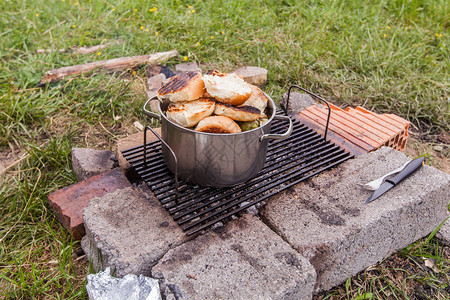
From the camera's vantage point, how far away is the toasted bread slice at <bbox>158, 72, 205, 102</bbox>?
6.49 ft

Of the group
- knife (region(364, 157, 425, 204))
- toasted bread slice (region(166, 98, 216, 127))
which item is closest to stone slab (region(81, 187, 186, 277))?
toasted bread slice (region(166, 98, 216, 127))

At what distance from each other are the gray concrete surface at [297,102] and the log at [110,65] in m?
1.43

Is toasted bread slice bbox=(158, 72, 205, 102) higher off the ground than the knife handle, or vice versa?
toasted bread slice bbox=(158, 72, 205, 102)

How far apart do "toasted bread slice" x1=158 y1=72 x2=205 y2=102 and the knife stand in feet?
3.64

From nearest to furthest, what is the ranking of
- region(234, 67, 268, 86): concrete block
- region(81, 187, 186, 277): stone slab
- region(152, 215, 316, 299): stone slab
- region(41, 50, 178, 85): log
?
region(152, 215, 316, 299): stone slab < region(81, 187, 186, 277): stone slab < region(41, 50, 178, 85): log < region(234, 67, 268, 86): concrete block

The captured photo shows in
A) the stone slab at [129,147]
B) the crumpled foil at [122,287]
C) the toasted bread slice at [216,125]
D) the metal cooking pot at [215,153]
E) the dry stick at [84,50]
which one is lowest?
the dry stick at [84,50]

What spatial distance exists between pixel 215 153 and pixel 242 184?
0.38 meters

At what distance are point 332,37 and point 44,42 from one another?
132 inches

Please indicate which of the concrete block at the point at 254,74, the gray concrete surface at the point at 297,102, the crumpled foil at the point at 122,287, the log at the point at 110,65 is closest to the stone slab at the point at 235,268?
the crumpled foil at the point at 122,287

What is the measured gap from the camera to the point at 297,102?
354cm

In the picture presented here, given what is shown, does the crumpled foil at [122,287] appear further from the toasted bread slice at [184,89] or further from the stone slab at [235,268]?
the toasted bread slice at [184,89]

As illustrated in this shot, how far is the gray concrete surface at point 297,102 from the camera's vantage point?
3.48 metres

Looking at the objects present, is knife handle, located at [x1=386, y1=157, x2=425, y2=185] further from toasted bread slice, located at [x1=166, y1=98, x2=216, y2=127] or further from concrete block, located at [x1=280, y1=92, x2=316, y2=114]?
concrete block, located at [x1=280, y1=92, x2=316, y2=114]

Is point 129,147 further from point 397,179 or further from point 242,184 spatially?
point 397,179
